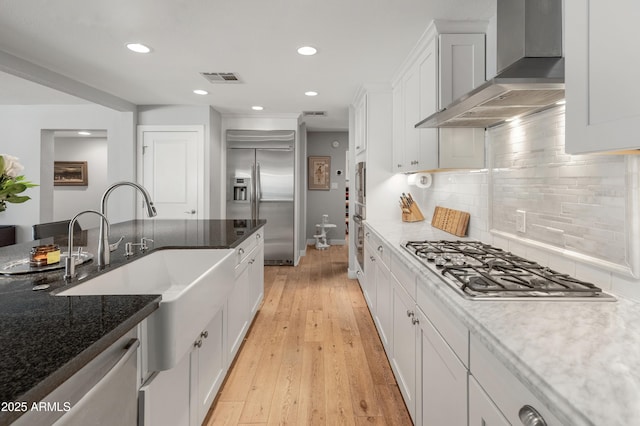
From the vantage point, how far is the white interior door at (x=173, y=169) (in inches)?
191

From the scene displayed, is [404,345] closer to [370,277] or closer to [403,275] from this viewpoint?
[403,275]

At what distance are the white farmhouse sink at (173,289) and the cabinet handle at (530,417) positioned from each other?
38.0 inches

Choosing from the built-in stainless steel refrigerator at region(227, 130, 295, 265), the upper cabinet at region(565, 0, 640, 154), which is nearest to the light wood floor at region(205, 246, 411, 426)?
the upper cabinet at region(565, 0, 640, 154)

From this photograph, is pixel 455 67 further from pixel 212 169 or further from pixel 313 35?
pixel 212 169

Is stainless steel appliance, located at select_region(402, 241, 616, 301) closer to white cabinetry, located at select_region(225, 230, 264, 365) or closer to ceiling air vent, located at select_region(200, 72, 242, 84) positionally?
white cabinetry, located at select_region(225, 230, 264, 365)

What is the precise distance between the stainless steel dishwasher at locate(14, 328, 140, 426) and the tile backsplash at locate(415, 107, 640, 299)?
1558 millimetres

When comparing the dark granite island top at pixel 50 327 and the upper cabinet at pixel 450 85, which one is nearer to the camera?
the dark granite island top at pixel 50 327

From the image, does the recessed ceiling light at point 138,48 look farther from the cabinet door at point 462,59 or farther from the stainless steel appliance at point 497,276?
the stainless steel appliance at point 497,276

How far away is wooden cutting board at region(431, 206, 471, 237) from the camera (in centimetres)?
249

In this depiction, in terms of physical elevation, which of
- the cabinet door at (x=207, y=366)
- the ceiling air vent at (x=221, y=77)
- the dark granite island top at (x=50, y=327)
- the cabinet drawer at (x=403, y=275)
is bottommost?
the cabinet door at (x=207, y=366)

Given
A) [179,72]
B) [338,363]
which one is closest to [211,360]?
[338,363]

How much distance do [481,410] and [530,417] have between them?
0.85 ft

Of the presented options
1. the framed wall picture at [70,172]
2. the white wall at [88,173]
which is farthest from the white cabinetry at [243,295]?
the framed wall picture at [70,172]

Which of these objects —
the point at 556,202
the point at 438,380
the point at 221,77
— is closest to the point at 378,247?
the point at 556,202
